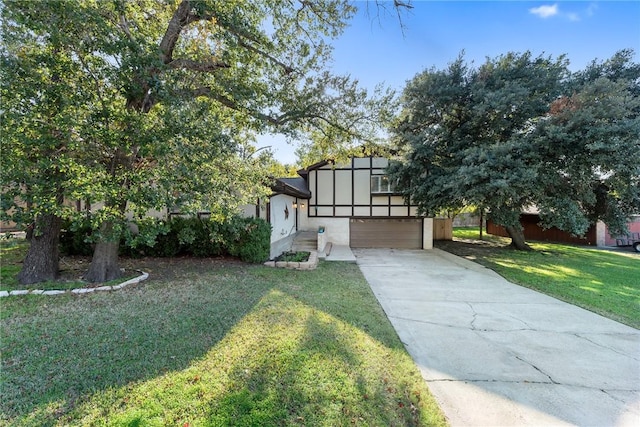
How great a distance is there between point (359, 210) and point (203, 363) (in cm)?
1290

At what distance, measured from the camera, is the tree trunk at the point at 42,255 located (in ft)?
20.6

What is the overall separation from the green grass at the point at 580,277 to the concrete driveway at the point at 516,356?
68 cm

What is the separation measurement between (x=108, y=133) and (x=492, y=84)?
539 inches

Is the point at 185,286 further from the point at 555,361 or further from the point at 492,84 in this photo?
the point at 492,84

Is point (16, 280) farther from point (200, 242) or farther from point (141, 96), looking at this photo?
point (141, 96)

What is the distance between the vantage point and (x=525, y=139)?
10.3 meters

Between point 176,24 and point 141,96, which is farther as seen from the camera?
point 176,24

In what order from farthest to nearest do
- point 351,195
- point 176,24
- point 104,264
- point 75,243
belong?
point 351,195, point 75,243, point 104,264, point 176,24

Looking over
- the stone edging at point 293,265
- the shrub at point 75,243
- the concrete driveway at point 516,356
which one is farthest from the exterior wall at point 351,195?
the shrub at point 75,243

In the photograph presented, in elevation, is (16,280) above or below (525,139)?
below

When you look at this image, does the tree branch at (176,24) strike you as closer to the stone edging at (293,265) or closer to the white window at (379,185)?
the stone edging at (293,265)

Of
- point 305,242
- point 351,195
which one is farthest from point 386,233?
point 305,242

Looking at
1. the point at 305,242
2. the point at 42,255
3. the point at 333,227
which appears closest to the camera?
the point at 42,255

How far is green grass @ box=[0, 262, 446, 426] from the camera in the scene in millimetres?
2543
